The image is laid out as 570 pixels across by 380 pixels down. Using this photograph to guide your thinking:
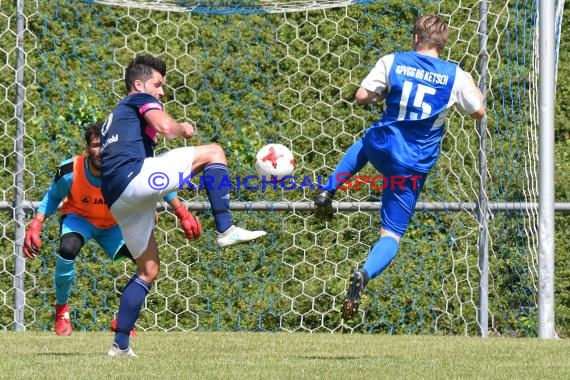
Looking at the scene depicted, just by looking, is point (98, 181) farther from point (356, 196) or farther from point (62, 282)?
point (356, 196)

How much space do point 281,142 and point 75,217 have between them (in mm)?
1767

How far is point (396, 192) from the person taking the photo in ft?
20.1

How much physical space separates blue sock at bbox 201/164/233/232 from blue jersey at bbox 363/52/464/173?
0.91 meters

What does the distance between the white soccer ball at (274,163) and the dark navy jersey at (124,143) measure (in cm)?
109

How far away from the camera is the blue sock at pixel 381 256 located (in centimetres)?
581

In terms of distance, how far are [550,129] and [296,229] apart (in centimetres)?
198

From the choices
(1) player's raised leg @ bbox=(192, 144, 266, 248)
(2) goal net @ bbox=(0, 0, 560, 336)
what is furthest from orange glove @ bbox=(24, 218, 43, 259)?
(1) player's raised leg @ bbox=(192, 144, 266, 248)

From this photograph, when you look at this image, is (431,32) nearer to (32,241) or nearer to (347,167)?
(347,167)

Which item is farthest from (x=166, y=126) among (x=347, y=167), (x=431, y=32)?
(x=431, y=32)

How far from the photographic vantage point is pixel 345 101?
27.6 feet

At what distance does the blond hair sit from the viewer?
236 inches

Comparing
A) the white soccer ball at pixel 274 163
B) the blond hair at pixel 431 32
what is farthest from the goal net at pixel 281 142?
the blond hair at pixel 431 32

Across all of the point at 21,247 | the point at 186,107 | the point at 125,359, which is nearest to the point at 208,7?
the point at 186,107

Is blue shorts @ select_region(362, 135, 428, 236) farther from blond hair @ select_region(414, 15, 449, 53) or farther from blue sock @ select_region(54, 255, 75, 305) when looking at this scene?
blue sock @ select_region(54, 255, 75, 305)
